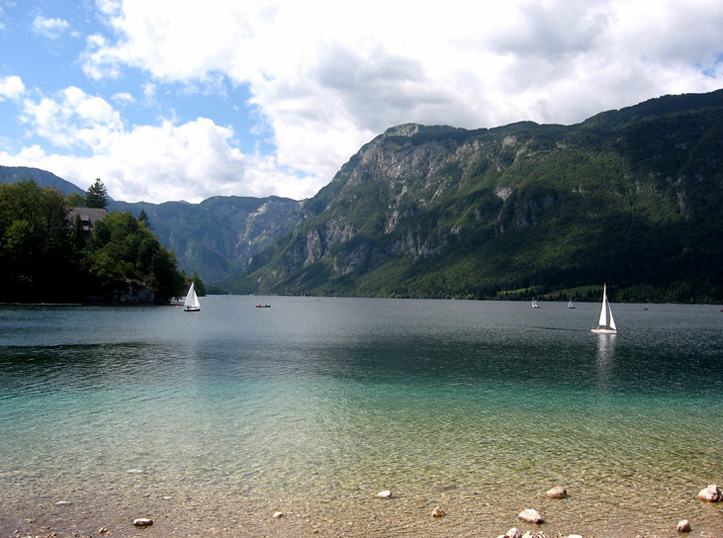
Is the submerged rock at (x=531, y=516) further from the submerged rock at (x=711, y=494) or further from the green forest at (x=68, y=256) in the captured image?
the green forest at (x=68, y=256)

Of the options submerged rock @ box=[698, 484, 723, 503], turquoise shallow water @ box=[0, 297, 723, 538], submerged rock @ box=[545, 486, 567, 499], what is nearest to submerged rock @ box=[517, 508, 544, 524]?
turquoise shallow water @ box=[0, 297, 723, 538]

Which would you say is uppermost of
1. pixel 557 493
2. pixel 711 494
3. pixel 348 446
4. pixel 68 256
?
pixel 68 256

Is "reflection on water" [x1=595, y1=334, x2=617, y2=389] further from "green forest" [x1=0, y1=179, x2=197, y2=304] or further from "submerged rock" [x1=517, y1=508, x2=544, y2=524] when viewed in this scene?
"green forest" [x1=0, y1=179, x2=197, y2=304]

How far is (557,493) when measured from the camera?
723 inches

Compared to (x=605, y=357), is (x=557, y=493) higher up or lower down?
higher up

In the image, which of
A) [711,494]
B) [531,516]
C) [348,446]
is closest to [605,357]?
[711,494]

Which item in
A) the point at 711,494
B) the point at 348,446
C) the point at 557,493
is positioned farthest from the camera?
the point at 348,446

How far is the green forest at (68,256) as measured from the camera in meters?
144

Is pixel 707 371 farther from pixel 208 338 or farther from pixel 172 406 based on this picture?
pixel 208 338

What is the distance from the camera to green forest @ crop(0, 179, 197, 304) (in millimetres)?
143500

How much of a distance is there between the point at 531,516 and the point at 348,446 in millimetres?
10771

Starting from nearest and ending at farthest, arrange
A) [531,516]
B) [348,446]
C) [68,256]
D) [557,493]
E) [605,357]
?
[531,516], [557,493], [348,446], [605,357], [68,256]

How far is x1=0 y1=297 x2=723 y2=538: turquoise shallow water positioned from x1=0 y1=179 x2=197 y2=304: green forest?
109703 millimetres

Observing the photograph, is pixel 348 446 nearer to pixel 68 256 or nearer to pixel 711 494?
pixel 711 494
